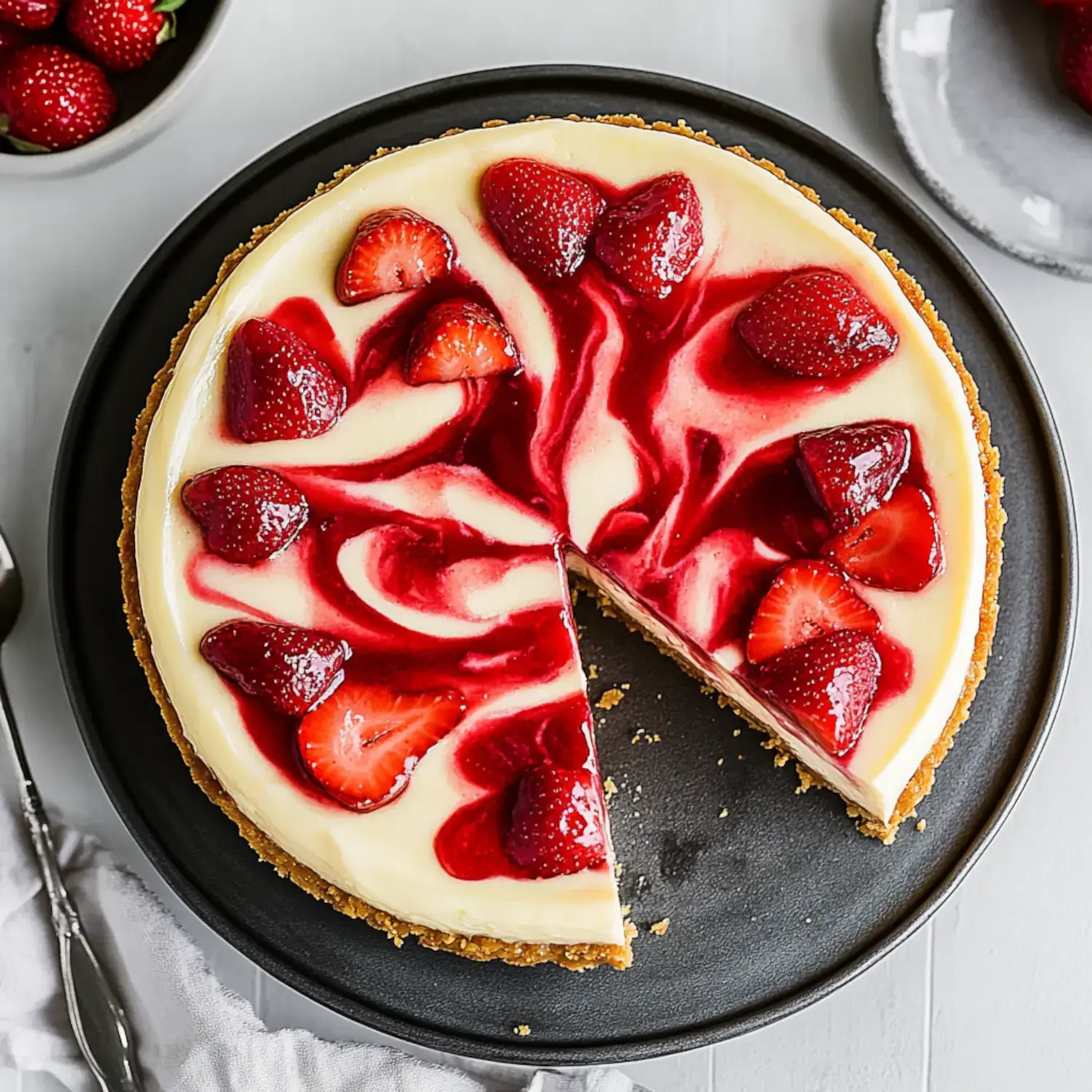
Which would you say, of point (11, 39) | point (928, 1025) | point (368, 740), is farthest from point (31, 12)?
point (928, 1025)

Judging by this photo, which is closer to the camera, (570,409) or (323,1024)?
(570,409)

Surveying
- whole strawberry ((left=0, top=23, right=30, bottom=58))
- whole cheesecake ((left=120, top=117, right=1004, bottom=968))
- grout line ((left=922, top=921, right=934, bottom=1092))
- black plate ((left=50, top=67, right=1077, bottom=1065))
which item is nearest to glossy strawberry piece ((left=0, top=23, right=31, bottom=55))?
whole strawberry ((left=0, top=23, right=30, bottom=58))

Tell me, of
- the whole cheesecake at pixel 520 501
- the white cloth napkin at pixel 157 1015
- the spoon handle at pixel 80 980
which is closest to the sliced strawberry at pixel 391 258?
the whole cheesecake at pixel 520 501

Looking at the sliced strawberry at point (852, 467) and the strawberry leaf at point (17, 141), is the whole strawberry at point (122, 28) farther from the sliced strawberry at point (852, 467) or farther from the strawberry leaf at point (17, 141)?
the sliced strawberry at point (852, 467)

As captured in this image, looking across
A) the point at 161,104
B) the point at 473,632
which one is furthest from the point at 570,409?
the point at 161,104

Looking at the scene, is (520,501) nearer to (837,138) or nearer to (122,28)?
(837,138)

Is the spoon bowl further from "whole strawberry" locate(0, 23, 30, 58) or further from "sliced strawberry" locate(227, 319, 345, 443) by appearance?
"whole strawberry" locate(0, 23, 30, 58)

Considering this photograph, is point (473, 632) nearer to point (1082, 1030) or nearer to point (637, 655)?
point (637, 655)
